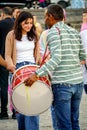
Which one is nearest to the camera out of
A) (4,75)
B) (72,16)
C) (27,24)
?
(27,24)

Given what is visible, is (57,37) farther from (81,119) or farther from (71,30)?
(81,119)

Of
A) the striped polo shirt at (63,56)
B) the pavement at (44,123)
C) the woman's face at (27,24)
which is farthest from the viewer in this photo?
the pavement at (44,123)

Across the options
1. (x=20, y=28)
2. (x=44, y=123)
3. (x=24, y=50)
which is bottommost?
(x=44, y=123)

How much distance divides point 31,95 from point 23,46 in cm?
95

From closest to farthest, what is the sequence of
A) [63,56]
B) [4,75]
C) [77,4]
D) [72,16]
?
[63,56], [4,75], [72,16], [77,4]

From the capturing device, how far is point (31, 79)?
5500mm

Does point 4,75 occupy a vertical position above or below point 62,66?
below

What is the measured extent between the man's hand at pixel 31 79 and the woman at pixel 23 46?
821 mm

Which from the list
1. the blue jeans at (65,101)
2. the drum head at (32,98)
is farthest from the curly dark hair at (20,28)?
the blue jeans at (65,101)

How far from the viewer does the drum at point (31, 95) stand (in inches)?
220

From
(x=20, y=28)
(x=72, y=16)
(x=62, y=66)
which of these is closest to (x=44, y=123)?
(x=20, y=28)

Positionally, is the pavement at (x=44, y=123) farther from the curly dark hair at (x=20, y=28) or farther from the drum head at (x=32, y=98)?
the drum head at (x=32, y=98)

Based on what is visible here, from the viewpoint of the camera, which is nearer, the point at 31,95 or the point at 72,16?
the point at 31,95

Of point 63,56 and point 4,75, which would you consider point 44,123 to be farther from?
point 63,56
